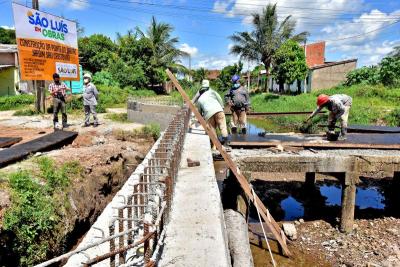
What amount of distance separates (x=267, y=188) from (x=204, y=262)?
8857 millimetres

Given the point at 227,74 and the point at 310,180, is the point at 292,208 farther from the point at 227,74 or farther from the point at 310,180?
the point at 227,74

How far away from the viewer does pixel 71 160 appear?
659 centimetres

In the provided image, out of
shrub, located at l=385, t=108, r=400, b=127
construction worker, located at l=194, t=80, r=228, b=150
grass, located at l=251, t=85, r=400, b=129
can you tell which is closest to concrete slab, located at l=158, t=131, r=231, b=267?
construction worker, located at l=194, t=80, r=228, b=150

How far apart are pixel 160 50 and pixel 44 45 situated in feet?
67.2

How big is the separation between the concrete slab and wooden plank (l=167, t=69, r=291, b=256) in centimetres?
49

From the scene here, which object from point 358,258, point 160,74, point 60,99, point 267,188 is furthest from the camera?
point 160,74

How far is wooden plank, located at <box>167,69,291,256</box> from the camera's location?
5879 millimetres

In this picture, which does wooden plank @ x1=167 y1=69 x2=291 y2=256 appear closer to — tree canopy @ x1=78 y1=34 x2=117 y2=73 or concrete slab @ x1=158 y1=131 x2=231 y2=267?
concrete slab @ x1=158 y1=131 x2=231 y2=267

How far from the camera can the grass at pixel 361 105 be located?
60.4 feet

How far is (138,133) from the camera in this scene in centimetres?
1108

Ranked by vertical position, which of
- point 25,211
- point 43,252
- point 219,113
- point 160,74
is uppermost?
point 160,74

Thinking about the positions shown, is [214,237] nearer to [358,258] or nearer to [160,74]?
[358,258]

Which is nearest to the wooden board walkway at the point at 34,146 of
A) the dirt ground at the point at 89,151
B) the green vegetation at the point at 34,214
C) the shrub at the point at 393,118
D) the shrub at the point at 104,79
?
the dirt ground at the point at 89,151

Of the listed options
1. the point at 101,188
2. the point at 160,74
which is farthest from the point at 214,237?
the point at 160,74
